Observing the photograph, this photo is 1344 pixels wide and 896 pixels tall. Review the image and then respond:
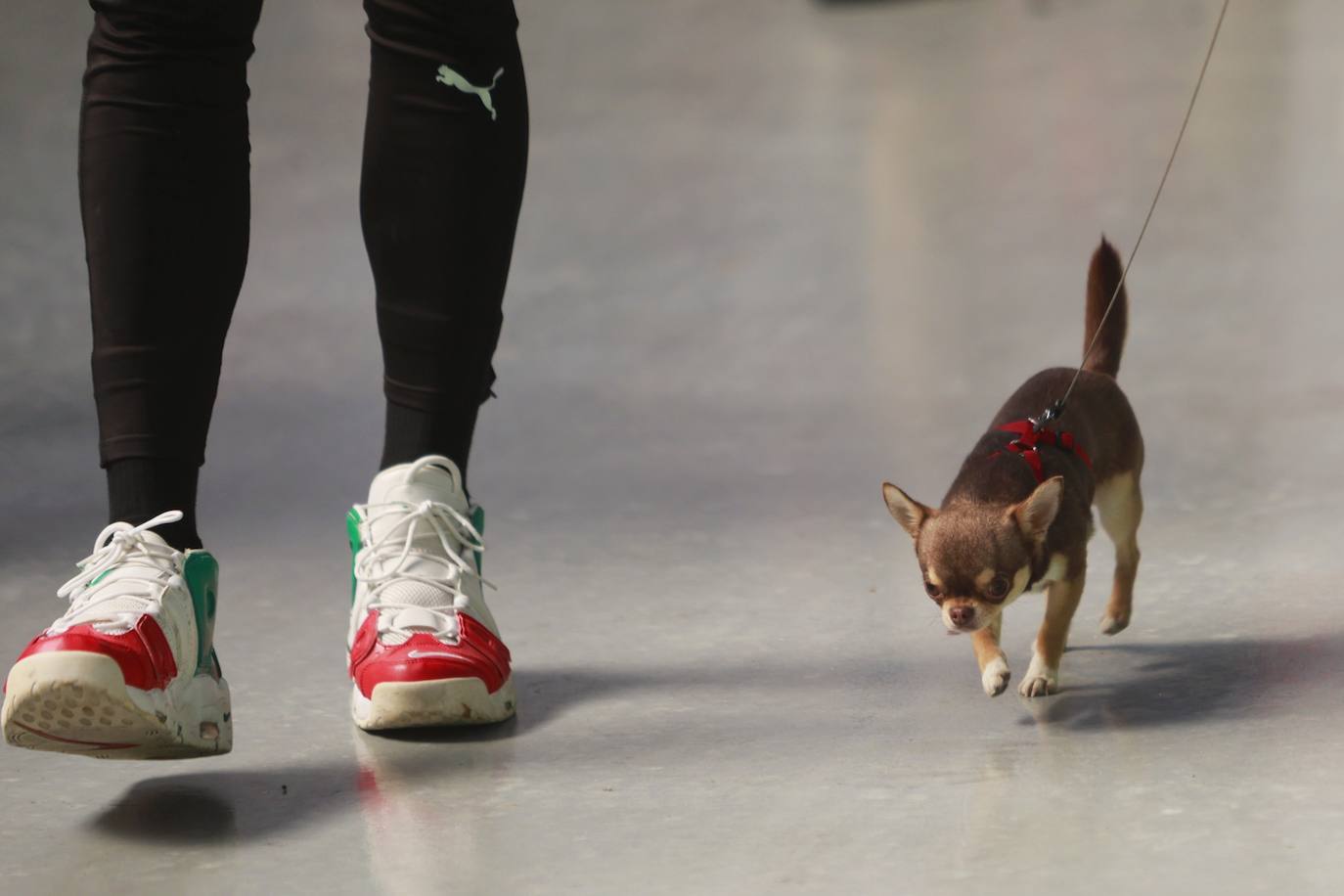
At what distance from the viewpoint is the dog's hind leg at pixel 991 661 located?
1.48 m

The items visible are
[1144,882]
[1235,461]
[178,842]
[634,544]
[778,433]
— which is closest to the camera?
[1144,882]

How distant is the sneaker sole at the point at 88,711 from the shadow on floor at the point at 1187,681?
0.66 meters

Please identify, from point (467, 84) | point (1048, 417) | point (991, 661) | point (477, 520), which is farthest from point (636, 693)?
point (467, 84)

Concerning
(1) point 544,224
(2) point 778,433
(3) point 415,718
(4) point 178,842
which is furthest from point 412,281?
(1) point 544,224

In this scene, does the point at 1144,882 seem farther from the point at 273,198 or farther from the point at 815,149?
the point at 815,149

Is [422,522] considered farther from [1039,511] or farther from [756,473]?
[756,473]

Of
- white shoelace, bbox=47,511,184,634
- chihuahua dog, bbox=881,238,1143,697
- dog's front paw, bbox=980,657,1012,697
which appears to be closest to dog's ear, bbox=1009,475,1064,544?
chihuahua dog, bbox=881,238,1143,697

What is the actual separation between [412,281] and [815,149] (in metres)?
2.70

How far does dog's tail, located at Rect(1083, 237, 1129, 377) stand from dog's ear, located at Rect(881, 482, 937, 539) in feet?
1.05

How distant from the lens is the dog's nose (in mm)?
1430

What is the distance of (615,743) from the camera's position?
1.44m

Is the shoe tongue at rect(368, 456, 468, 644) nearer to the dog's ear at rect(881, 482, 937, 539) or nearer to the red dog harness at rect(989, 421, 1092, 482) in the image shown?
the dog's ear at rect(881, 482, 937, 539)

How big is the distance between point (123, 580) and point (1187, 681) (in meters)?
0.86

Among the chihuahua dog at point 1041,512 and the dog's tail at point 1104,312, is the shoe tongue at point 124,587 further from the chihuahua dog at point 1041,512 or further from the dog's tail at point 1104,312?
the dog's tail at point 1104,312
